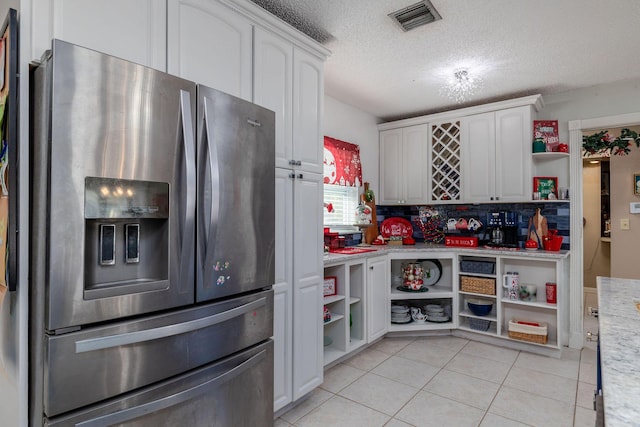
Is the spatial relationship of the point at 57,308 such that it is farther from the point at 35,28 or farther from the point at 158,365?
the point at 35,28

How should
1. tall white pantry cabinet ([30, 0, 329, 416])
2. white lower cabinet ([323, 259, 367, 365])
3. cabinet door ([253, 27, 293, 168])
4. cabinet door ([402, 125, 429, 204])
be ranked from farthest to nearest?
cabinet door ([402, 125, 429, 204]) < white lower cabinet ([323, 259, 367, 365]) < cabinet door ([253, 27, 293, 168]) < tall white pantry cabinet ([30, 0, 329, 416])

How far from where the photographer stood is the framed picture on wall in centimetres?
346

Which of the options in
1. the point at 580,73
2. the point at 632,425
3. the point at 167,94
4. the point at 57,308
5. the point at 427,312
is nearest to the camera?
the point at 632,425

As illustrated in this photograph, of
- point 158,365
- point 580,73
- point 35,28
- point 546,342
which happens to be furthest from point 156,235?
point 580,73

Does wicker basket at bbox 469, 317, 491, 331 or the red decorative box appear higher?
the red decorative box

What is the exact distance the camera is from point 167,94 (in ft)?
4.32

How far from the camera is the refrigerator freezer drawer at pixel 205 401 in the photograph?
1.17 meters

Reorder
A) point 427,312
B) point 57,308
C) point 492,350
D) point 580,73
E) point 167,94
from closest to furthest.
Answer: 1. point 57,308
2. point 167,94
3. point 580,73
4. point 492,350
5. point 427,312

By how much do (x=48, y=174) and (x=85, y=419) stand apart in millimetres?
777

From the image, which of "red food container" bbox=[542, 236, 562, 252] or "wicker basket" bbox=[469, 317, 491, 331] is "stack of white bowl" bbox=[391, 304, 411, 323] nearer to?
"wicker basket" bbox=[469, 317, 491, 331]

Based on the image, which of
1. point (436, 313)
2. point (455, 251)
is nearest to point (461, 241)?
point (455, 251)

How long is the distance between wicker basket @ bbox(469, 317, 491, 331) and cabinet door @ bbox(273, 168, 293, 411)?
7.38 ft

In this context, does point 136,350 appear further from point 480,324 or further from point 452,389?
point 480,324

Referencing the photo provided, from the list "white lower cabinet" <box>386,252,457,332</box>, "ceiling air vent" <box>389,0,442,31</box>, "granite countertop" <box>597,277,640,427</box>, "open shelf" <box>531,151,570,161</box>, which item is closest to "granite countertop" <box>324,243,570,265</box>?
"white lower cabinet" <box>386,252,457,332</box>
